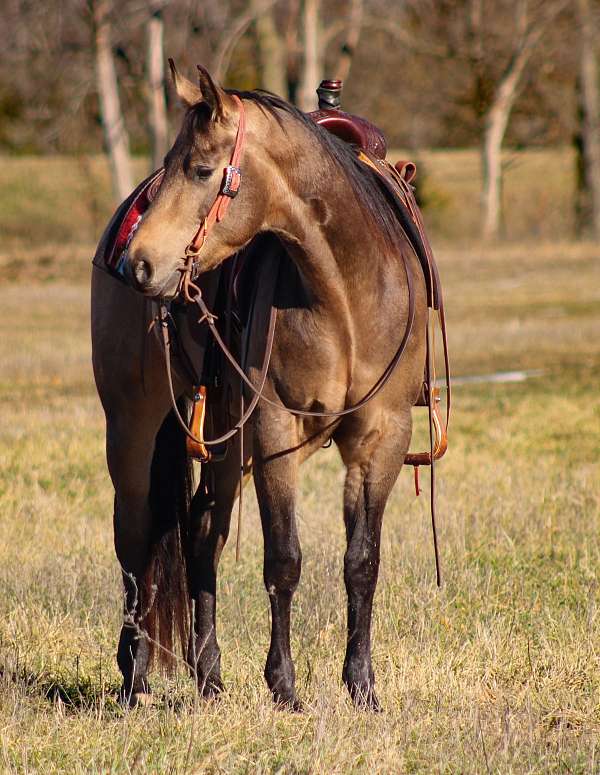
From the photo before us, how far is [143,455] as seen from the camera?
17.0 ft

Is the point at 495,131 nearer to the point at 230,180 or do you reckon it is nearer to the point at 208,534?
the point at 208,534

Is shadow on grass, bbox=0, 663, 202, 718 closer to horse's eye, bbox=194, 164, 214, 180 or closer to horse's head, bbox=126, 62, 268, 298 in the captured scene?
horse's head, bbox=126, 62, 268, 298

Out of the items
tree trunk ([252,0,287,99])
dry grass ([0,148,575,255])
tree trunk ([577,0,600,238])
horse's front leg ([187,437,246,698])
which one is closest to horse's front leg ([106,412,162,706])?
horse's front leg ([187,437,246,698])

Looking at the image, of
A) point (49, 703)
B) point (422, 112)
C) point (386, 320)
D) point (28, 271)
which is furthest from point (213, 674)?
point (422, 112)

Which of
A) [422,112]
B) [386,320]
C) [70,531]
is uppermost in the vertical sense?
[422,112]

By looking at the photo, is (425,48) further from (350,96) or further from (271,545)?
(271,545)

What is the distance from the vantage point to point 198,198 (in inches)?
153

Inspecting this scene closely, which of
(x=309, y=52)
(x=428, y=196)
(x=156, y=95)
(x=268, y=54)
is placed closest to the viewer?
(x=268, y=54)

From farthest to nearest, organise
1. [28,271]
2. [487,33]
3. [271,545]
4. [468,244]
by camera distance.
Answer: [487,33]
[468,244]
[28,271]
[271,545]

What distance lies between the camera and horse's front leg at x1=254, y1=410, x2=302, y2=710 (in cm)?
427

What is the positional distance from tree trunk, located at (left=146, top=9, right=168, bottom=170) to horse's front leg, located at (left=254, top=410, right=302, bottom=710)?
84.9ft

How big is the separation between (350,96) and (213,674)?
40.2 metres

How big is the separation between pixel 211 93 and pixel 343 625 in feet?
8.18

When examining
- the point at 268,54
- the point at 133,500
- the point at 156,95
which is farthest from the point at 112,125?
the point at 133,500
